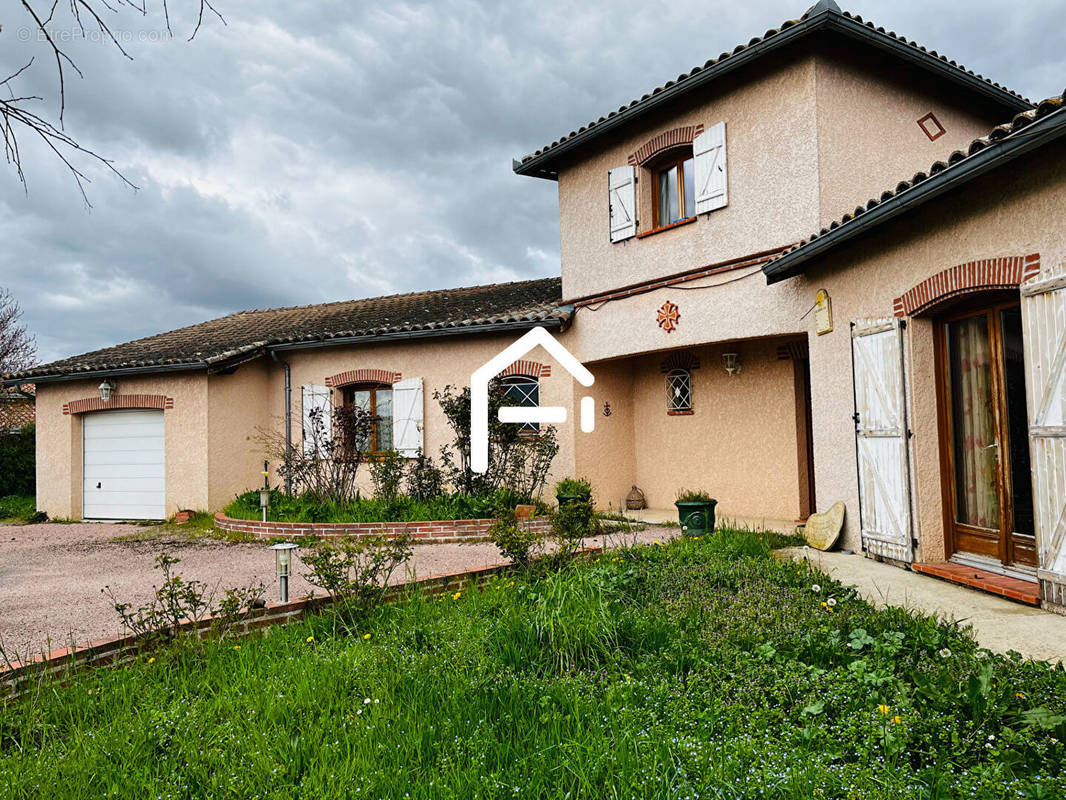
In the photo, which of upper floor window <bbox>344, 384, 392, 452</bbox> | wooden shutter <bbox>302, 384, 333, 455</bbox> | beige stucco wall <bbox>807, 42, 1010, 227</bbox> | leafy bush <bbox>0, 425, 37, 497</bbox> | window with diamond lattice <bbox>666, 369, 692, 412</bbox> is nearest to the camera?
beige stucco wall <bbox>807, 42, 1010, 227</bbox>

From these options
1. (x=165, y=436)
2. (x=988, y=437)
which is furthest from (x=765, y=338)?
(x=165, y=436)

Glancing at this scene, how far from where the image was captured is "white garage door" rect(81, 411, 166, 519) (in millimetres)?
12805

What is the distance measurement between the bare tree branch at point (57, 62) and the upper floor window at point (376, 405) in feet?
31.3

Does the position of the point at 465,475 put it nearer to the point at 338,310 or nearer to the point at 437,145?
the point at 437,145

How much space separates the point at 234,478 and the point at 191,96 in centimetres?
1023

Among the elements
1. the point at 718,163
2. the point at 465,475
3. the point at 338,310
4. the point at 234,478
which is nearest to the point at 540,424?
the point at 465,475

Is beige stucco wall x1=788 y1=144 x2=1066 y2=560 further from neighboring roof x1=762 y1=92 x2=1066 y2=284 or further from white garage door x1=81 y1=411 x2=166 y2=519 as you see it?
white garage door x1=81 y1=411 x2=166 y2=519

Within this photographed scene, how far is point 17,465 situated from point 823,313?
17294 millimetres

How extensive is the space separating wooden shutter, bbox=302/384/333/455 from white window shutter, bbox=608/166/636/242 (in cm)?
573

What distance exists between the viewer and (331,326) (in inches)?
554

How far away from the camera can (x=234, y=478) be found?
1248cm

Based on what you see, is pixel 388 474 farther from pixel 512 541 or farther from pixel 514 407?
pixel 512 541

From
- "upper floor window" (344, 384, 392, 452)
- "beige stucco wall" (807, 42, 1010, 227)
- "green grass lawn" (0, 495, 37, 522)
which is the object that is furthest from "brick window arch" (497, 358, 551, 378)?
"green grass lawn" (0, 495, 37, 522)

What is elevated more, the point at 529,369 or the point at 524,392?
the point at 529,369
